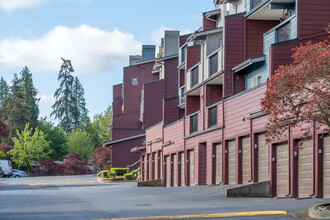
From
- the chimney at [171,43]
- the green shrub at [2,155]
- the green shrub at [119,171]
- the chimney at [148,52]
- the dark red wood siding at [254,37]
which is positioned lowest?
the green shrub at [119,171]

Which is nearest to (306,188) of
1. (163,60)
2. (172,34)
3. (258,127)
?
(258,127)

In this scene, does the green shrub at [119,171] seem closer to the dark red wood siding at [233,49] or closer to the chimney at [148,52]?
the chimney at [148,52]

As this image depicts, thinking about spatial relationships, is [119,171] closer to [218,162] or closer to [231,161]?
[218,162]

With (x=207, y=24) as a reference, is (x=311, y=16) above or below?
below

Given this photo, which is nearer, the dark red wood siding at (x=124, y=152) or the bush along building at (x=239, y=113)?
the bush along building at (x=239, y=113)

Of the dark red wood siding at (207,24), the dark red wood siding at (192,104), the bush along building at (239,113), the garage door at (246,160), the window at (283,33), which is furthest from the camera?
the dark red wood siding at (192,104)

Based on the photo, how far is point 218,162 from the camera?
3156 centimetres

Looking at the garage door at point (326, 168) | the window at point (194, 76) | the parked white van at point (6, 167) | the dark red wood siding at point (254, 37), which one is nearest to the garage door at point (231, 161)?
the dark red wood siding at point (254, 37)

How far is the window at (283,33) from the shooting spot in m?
25.7

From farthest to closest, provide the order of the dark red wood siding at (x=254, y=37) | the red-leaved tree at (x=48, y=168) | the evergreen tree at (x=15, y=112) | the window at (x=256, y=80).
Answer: the evergreen tree at (x=15, y=112)
the red-leaved tree at (x=48, y=168)
the dark red wood siding at (x=254, y=37)
the window at (x=256, y=80)

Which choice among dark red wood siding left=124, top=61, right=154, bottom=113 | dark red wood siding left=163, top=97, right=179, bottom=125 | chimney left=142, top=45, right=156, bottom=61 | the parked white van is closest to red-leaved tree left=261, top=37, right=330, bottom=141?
dark red wood siding left=163, top=97, right=179, bottom=125

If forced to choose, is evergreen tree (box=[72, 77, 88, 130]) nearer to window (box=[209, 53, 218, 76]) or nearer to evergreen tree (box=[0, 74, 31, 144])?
evergreen tree (box=[0, 74, 31, 144])

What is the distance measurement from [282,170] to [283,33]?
256 inches

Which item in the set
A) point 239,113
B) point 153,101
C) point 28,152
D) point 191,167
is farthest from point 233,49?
point 28,152
